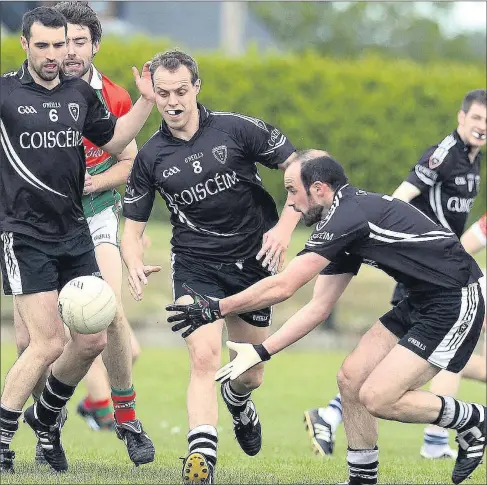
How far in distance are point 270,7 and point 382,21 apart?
3333mm

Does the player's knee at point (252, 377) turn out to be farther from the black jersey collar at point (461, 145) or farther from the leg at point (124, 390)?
the black jersey collar at point (461, 145)

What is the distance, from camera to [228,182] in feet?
26.9

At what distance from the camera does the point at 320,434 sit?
33.2 feet

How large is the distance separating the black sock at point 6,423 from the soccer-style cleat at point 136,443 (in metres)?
0.97

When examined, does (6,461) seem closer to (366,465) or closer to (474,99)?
(366,465)

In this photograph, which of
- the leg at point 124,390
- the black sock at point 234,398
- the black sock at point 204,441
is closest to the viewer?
the black sock at point 204,441

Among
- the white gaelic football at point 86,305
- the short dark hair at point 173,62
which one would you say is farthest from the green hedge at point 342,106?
the white gaelic football at point 86,305

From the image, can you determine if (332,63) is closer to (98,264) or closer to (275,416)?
(275,416)

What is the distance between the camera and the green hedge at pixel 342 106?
2172 cm

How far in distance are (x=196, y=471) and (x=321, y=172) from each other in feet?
6.03

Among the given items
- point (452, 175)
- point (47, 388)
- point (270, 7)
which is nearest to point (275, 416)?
point (452, 175)

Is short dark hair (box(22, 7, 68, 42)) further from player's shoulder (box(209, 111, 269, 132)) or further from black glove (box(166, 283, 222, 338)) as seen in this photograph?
black glove (box(166, 283, 222, 338))

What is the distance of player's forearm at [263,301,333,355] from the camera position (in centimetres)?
741

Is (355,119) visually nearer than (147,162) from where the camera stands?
No
